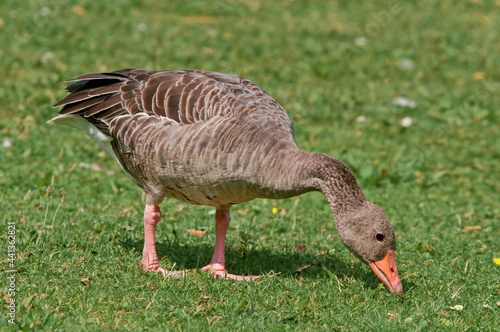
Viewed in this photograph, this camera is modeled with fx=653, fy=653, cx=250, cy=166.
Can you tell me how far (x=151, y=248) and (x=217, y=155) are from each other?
3.67 feet

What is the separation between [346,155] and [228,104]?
13.2 feet

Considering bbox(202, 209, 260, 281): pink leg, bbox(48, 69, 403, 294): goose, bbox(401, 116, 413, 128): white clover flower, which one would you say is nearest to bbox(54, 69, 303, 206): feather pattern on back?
bbox(48, 69, 403, 294): goose

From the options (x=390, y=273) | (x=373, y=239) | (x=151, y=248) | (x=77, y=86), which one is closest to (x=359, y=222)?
(x=373, y=239)

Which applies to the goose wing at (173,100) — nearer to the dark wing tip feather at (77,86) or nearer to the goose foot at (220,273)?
the dark wing tip feather at (77,86)

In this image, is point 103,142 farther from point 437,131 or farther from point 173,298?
point 437,131

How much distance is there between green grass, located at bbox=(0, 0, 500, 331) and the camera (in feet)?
16.8

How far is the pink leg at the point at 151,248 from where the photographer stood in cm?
566

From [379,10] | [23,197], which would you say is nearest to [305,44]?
[379,10]

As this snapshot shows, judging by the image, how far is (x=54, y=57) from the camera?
1141 centimetres

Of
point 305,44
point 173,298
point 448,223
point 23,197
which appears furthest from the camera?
point 305,44

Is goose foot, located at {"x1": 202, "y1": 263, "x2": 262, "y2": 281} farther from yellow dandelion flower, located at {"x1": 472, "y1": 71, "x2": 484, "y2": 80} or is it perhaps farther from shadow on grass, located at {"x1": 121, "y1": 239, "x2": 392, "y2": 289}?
yellow dandelion flower, located at {"x1": 472, "y1": 71, "x2": 484, "y2": 80}

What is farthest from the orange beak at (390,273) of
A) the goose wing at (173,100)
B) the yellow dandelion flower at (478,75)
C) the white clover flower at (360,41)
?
the white clover flower at (360,41)

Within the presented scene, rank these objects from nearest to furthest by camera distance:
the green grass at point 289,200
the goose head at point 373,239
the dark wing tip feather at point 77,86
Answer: the green grass at point 289,200
the goose head at point 373,239
the dark wing tip feather at point 77,86

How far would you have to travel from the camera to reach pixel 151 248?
583 cm
